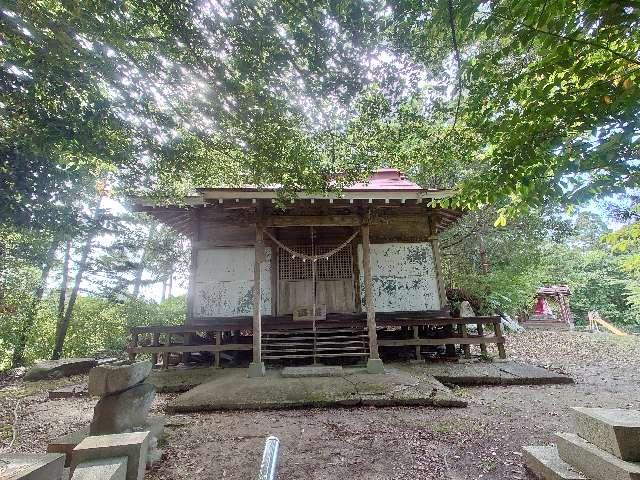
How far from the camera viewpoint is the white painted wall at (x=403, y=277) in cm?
888

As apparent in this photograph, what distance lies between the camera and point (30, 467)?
7.07 ft

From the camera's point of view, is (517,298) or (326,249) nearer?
(326,249)

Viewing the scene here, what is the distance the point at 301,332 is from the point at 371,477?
202 inches

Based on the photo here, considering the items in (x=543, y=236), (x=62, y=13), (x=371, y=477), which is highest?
(x=62, y=13)

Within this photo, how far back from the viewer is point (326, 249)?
9258 millimetres

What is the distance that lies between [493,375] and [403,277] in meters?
3.09

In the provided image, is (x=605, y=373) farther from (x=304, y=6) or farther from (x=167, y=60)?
(x=167, y=60)

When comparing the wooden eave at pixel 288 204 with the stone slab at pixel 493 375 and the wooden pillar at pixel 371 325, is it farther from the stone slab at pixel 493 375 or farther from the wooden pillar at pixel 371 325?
the stone slab at pixel 493 375

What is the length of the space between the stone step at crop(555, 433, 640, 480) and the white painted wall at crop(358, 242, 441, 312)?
6.08 meters

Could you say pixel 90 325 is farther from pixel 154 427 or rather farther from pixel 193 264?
pixel 154 427

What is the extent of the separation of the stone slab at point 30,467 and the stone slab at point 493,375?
6.27 meters

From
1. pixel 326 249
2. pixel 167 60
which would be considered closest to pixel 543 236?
pixel 326 249

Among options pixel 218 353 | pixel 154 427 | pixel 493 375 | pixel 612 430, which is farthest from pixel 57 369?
pixel 612 430

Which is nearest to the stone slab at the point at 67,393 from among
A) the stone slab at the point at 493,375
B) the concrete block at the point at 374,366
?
the concrete block at the point at 374,366
